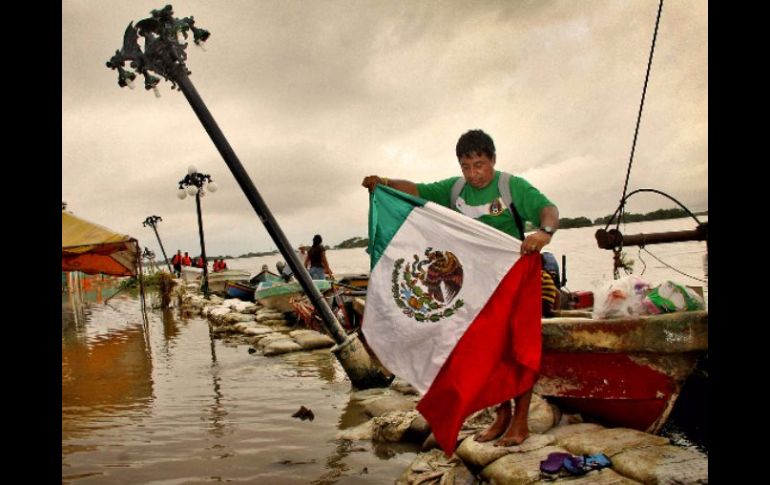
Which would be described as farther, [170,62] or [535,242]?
[170,62]

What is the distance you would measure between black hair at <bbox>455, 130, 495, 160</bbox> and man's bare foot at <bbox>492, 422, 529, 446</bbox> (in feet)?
6.24

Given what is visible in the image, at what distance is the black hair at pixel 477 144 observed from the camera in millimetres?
3494

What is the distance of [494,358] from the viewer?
3295mm

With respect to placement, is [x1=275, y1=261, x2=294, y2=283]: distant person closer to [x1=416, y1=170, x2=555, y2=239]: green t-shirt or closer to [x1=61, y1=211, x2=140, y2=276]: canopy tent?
[x1=61, y1=211, x2=140, y2=276]: canopy tent

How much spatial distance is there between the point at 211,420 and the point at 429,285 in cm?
368

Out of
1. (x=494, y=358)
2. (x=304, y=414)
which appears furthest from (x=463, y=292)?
(x=304, y=414)

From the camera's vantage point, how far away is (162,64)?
21.0 feet

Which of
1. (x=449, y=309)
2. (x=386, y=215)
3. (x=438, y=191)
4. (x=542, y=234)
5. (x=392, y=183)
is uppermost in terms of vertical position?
(x=392, y=183)

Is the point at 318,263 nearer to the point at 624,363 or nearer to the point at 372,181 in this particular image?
the point at 372,181
